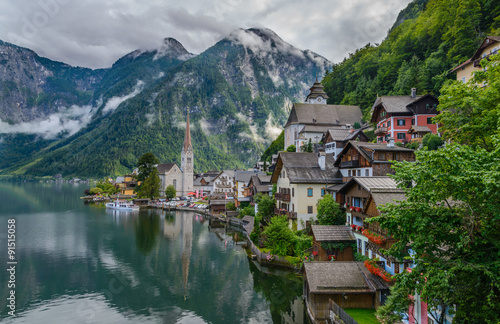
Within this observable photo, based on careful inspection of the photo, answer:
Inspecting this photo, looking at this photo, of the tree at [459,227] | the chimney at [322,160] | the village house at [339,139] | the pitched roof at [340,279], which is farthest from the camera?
the village house at [339,139]

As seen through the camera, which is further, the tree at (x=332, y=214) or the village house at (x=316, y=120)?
the village house at (x=316, y=120)

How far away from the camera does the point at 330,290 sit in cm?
1969

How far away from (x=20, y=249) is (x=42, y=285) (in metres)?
16.4

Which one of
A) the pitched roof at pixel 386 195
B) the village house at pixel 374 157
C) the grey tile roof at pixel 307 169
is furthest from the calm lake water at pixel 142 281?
the village house at pixel 374 157

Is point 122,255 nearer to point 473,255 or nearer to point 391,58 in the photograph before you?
point 473,255

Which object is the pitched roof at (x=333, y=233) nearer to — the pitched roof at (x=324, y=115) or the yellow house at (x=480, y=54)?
the yellow house at (x=480, y=54)

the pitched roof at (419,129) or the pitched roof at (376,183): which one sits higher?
the pitched roof at (419,129)

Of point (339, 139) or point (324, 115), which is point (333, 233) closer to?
point (339, 139)

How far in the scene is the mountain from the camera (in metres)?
52.3

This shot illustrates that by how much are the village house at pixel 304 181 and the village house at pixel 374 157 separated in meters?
3.27

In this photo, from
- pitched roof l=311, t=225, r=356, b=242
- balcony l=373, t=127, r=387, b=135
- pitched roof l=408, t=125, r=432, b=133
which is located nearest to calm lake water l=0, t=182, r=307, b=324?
pitched roof l=311, t=225, r=356, b=242

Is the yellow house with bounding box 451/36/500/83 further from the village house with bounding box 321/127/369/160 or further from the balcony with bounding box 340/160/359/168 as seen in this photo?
the village house with bounding box 321/127/369/160

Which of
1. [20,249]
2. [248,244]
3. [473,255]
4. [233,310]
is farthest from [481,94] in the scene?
[20,249]

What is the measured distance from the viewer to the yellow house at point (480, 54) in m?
34.9
